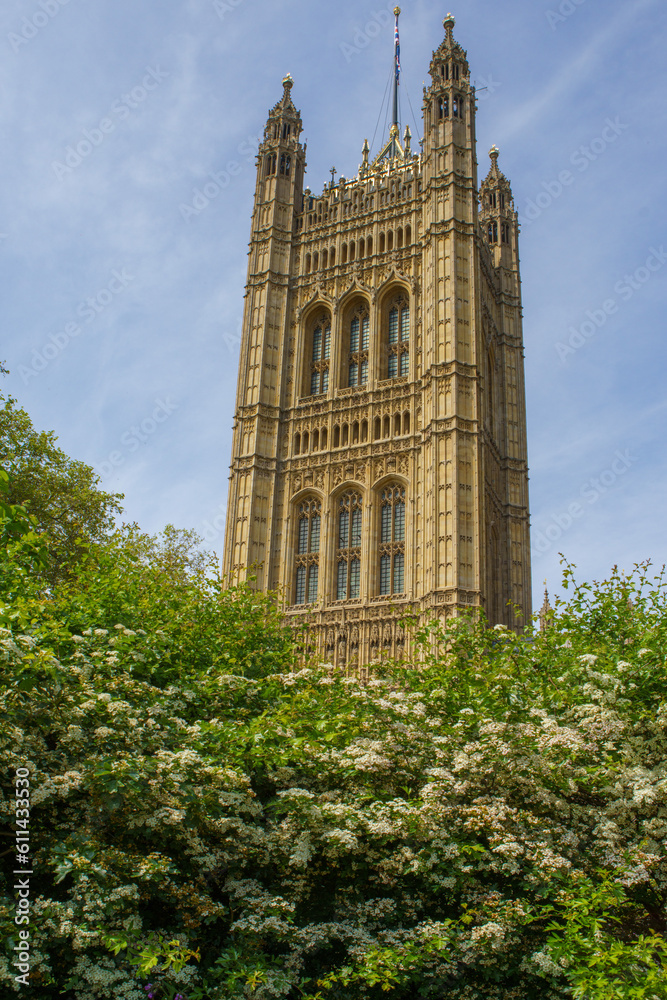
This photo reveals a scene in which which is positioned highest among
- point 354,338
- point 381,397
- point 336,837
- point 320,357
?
point 354,338

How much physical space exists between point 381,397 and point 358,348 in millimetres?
3637

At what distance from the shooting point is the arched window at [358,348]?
136 ft

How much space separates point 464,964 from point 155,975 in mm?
3105

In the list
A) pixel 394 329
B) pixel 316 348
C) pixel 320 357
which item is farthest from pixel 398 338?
pixel 316 348

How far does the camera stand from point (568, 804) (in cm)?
1028

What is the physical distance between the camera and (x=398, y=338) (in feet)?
135

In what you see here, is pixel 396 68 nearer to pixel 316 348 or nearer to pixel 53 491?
pixel 316 348

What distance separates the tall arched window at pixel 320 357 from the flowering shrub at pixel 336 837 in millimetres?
31576

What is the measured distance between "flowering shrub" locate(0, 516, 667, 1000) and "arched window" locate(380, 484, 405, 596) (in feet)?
79.7

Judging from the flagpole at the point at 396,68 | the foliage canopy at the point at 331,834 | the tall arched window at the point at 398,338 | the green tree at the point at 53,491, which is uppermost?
the flagpole at the point at 396,68

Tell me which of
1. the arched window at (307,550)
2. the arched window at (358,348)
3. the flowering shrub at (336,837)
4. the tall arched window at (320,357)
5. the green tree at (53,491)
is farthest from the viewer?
the tall arched window at (320,357)

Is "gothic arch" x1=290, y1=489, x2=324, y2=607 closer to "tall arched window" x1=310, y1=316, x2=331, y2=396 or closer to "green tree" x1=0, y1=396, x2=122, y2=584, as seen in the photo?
"tall arched window" x1=310, y1=316, x2=331, y2=396

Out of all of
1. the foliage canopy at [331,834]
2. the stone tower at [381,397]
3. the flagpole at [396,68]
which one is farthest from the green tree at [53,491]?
the flagpole at [396,68]

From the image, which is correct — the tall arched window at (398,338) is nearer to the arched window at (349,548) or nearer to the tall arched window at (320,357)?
the tall arched window at (320,357)
